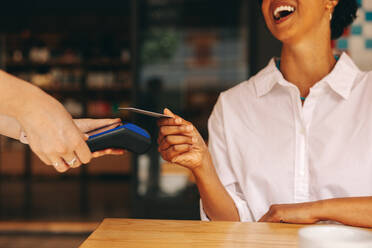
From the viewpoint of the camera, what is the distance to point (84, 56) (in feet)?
21.3

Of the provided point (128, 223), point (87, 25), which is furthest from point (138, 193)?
point (87, 25)

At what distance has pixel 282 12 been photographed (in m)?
1.37

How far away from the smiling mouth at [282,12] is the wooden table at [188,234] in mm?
687

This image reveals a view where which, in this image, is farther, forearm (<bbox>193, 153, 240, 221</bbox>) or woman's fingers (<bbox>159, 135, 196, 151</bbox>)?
forearm (<bbox>193, 153, 240, 221</bbox>)

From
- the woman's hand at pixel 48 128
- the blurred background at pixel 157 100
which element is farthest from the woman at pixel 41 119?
the blurred background at pixel 157 100

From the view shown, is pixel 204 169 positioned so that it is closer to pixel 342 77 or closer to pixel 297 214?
pixel 297 214

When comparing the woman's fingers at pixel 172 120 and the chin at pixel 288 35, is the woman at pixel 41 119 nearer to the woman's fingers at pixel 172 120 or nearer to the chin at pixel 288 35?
the woman's fingers at pixel 172 120

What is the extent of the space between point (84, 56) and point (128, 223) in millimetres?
5859

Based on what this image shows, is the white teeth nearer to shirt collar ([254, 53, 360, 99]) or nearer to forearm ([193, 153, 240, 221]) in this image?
shirt collar ([254, 53, 360, 99])

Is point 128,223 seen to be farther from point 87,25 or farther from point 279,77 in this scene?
point 87,25

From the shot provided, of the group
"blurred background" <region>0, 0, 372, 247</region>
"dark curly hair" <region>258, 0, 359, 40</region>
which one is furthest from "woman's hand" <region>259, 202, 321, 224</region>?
"blurred background" <region>0, 0, 372, 247</region>

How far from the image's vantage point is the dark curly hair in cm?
153

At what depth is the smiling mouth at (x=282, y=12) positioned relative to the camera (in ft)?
4.25

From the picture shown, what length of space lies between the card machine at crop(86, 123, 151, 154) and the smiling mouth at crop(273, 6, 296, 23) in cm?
66
